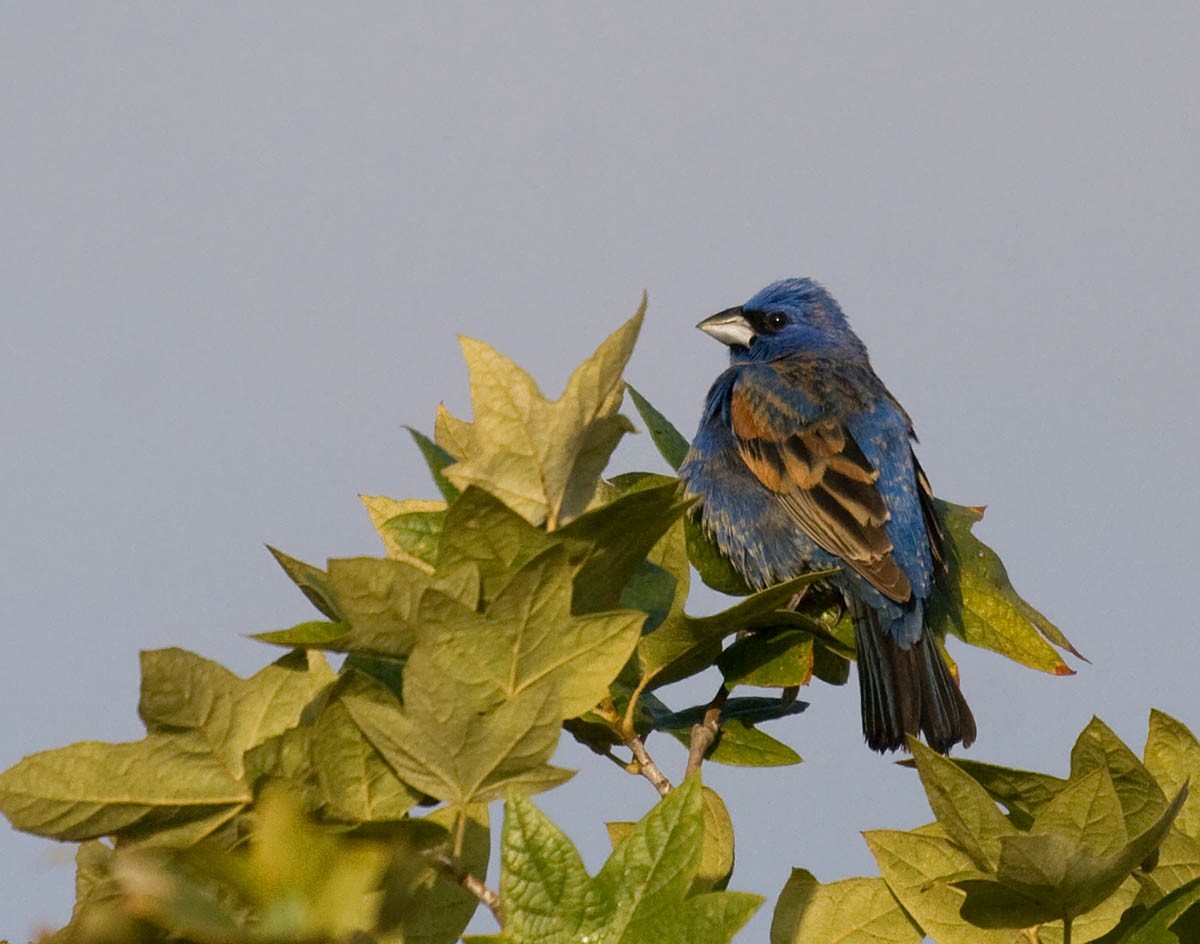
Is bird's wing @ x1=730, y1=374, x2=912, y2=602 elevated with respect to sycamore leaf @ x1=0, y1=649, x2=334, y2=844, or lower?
elevated

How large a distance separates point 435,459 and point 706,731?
0.85 metres

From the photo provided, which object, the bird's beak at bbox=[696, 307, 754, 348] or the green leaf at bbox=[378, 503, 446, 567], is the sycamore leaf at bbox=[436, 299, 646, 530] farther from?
the bird's beak at bbox=[696, 307, 754, 348]

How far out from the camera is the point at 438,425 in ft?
10.4

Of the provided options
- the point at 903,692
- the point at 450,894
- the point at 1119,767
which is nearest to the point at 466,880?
the point at 450,894

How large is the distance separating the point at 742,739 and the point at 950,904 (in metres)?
0.81

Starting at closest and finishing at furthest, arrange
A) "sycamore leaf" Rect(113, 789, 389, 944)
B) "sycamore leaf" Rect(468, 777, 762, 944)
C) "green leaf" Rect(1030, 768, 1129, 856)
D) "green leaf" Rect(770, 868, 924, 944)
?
"sycamore leaf" Rect(113, 789, 389, 944) → "sycamore leaf" Rect(468, 777, 762, 944) → "green leaf" Rect(1030, 768, 1129, 856) → "green leaf" Rect(770, 868, 924, 944)

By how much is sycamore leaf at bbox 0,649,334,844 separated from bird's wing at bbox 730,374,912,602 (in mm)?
4034

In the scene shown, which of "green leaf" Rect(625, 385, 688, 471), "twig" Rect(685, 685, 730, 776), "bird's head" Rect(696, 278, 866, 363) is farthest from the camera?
"bird's head" Rect(696, 278, 866, 363)

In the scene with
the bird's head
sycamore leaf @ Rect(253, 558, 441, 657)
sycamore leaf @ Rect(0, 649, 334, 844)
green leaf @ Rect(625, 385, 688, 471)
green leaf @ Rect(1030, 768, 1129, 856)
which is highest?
the bird's head

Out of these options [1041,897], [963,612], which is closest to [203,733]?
[1041,897]

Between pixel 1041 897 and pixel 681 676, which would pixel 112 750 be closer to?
pixel 681 676

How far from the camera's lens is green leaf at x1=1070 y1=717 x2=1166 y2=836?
104 inches

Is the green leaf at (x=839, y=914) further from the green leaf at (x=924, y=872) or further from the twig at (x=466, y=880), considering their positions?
the twig at (x=466, y=880)

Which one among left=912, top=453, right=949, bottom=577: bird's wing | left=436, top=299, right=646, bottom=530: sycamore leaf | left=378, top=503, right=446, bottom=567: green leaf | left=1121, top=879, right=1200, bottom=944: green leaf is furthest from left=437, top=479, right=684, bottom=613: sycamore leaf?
left=912, top=453, right=949, bottom=577: bird's wing
